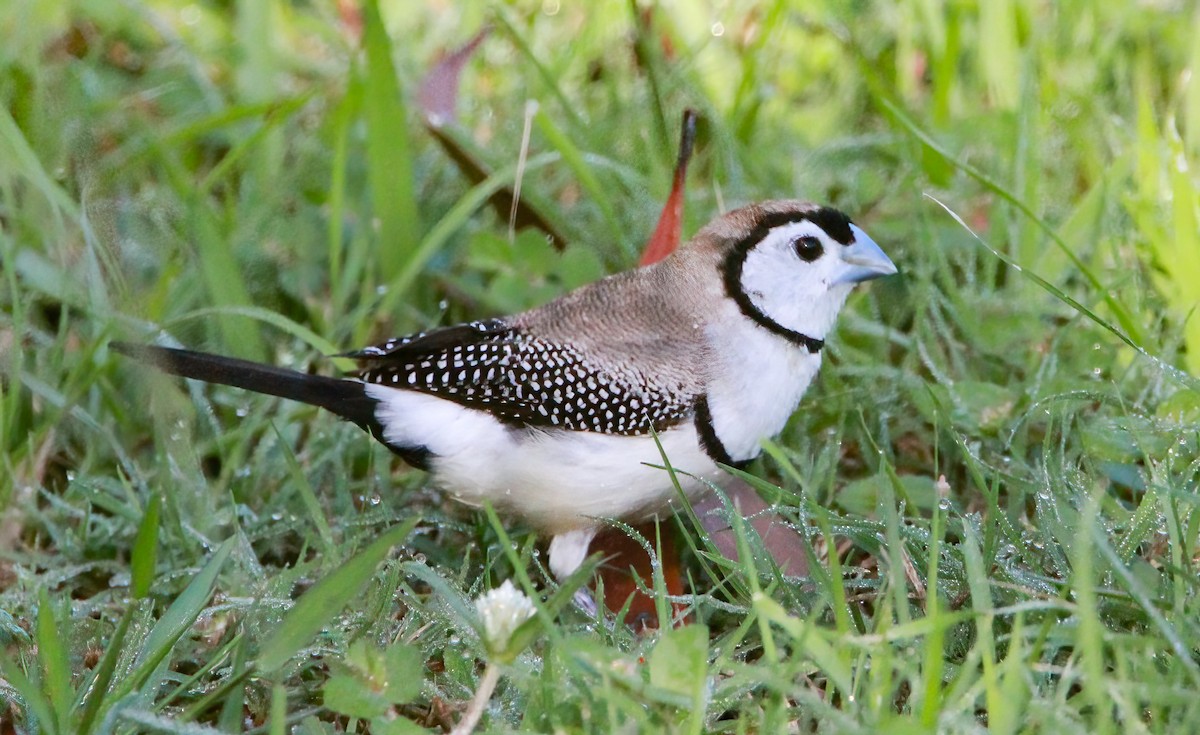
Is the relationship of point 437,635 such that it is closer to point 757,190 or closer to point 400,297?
point 400,297

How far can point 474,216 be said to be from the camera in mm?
3998

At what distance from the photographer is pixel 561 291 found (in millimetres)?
3559

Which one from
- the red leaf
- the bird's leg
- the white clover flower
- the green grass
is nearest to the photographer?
the white clover flower

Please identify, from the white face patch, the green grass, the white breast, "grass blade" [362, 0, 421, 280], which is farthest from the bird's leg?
"grass blade" [362, 0, 421, 280]

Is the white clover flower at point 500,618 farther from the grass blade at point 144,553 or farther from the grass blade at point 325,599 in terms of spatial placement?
the grass blade at point 144,553

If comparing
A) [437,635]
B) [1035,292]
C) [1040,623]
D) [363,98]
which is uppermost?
[363,98]

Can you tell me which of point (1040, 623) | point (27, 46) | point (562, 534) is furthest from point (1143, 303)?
point (27, 46)

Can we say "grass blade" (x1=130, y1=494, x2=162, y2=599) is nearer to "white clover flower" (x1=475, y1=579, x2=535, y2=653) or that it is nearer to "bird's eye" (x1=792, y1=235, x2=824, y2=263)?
"white clover flower" (x1=475, y1=579, x2=535, y2=653)

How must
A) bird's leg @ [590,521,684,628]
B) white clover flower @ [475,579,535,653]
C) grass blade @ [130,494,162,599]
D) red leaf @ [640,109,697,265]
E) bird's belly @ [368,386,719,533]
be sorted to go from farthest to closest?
red leaf @ [640,109,697,265] < bird's leg @ [590,521,684,628] < bird's belly @ [368,386,719,533] < grass blade @ [130,494,162,599] < white clover flower @ [475,579,535,653]

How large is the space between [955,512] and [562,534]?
0.79 m

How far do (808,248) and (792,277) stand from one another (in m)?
0.08

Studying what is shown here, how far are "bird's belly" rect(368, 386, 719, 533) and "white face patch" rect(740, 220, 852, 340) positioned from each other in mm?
331

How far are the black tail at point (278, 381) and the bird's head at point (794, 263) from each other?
0.79 metres

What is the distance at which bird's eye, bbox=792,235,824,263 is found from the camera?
9.09 feet
